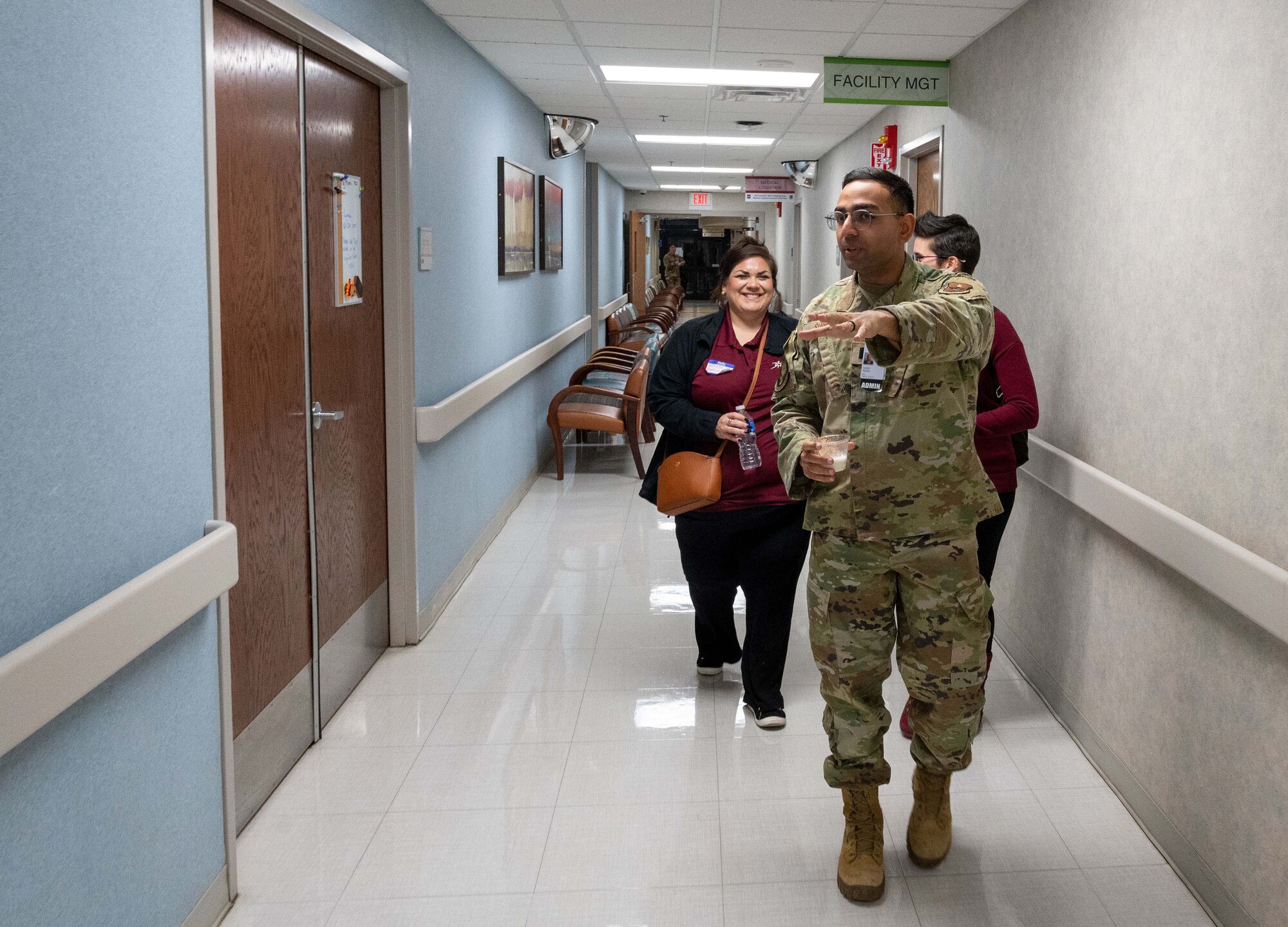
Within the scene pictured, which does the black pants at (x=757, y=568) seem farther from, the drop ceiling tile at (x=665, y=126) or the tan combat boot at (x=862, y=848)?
the drop ceiling tile at (x=665, y=126)

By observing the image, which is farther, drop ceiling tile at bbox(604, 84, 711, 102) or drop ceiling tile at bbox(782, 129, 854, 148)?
drop ceiling tile at bbox(782, 129, 854, 148)

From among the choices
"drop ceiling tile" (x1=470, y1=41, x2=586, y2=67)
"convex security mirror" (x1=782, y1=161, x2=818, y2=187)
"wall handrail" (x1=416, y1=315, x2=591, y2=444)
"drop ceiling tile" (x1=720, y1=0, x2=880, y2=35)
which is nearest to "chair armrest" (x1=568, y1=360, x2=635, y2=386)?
"wall handrail" (x1=416, y1=315, x2=591, y2=444)

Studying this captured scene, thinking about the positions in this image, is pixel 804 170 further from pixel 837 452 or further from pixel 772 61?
pixel 837 452

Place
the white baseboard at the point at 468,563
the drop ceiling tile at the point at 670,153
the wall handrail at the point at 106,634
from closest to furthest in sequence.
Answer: the wall handrail at the point at 106,634 → the white baseboard at the point at 468,563 → the drop ceiling tile at the point at 670,153

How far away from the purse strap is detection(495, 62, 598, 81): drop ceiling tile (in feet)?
10.7

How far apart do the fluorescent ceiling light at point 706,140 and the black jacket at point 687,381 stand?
6.65m

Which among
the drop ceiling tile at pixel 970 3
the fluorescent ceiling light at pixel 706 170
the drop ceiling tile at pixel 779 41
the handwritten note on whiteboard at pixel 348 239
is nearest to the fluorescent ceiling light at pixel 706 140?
the fluorescent ceiling light at pixel 706 170

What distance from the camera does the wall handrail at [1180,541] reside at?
2246 millimetres

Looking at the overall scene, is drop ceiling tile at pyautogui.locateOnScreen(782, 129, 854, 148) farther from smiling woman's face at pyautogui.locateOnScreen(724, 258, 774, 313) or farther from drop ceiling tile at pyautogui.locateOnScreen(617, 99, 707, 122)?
smiling woman's face at pyautogui.locateOnScreen(724, 258, 774, 313)

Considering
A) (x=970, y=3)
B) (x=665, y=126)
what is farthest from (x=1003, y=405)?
(x=665, y=126)

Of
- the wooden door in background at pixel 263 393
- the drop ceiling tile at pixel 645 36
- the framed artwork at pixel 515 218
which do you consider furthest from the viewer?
the framed artwork at pixel 515 218

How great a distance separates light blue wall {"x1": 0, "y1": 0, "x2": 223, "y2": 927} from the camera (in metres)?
1.71

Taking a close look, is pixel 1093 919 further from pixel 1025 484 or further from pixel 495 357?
pixel 495 357

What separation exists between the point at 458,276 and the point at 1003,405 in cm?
290
